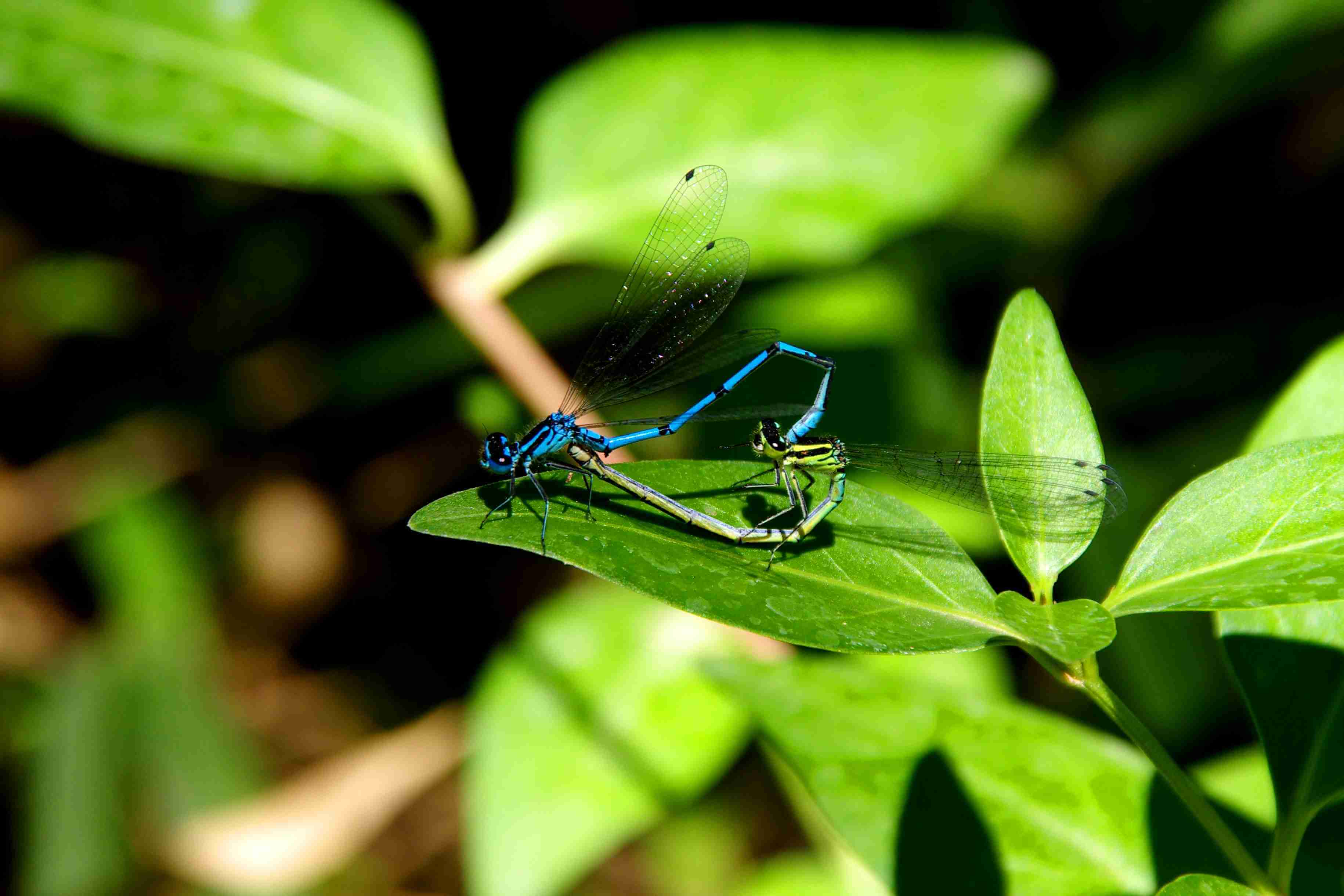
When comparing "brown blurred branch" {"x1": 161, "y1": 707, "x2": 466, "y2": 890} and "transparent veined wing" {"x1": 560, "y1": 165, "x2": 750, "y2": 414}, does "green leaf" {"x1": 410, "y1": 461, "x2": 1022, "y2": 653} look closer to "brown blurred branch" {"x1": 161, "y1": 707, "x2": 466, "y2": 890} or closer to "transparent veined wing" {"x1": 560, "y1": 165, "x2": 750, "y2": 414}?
"transparent veined wing" {"x1": 560, "y1": 165, "x2": 750, "y2": 414}

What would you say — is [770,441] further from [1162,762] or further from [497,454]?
[1162,762]

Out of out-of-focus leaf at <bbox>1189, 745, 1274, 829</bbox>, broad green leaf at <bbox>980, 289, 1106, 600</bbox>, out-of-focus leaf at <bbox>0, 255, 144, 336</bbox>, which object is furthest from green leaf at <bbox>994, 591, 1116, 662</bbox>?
out-of-focus leaf at <bbox>0, 255, 144, 336</bbox>

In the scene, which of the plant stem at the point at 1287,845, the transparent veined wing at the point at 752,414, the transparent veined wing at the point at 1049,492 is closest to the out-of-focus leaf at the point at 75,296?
the transparent veined wing at the point at 752,414

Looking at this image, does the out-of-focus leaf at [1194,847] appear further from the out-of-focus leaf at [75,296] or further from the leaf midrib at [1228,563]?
the out-of-focus leaf at [75,296]

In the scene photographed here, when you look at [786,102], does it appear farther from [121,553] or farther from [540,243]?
[121,553]

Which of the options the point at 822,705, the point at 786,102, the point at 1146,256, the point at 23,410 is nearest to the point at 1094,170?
the point at 1146,256
